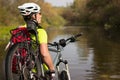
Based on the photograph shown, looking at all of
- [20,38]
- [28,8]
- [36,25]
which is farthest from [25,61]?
[28,8]

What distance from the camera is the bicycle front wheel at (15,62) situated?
5391mm

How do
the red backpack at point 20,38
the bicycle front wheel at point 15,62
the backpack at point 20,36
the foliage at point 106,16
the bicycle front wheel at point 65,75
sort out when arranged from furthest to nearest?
the foliage at point 106,16 → the bicycle front wheel at point 65,75 → the backpack at point 20,36 → the red backpack at point 20,38 → the bicycle front wheel at point 15,62

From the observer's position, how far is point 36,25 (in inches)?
235

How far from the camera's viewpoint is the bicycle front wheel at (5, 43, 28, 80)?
5.39 m

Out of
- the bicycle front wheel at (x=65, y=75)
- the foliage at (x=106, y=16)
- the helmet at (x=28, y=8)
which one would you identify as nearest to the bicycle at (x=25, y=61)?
the helmet at (x=28, y=8)

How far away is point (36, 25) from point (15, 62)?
0.72 metres

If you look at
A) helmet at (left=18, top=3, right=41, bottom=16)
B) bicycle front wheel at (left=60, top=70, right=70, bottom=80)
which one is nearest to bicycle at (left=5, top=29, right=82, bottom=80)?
helmet at (left=18, top=3, right=41, bottom=16)

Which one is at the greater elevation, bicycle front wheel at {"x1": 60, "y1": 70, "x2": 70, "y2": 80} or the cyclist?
the cyclist

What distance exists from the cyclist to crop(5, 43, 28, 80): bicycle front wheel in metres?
0.27

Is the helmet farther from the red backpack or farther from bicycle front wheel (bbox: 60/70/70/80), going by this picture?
bicycle front wheel (bbox: 60/70/70/80)

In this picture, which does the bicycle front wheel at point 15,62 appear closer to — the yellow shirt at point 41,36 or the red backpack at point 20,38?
the red backpack at point 20,38

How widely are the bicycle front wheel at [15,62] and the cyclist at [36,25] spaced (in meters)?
0.27

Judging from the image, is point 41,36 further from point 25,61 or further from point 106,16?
point 106,16

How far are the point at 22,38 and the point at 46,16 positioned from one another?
4761 inches
